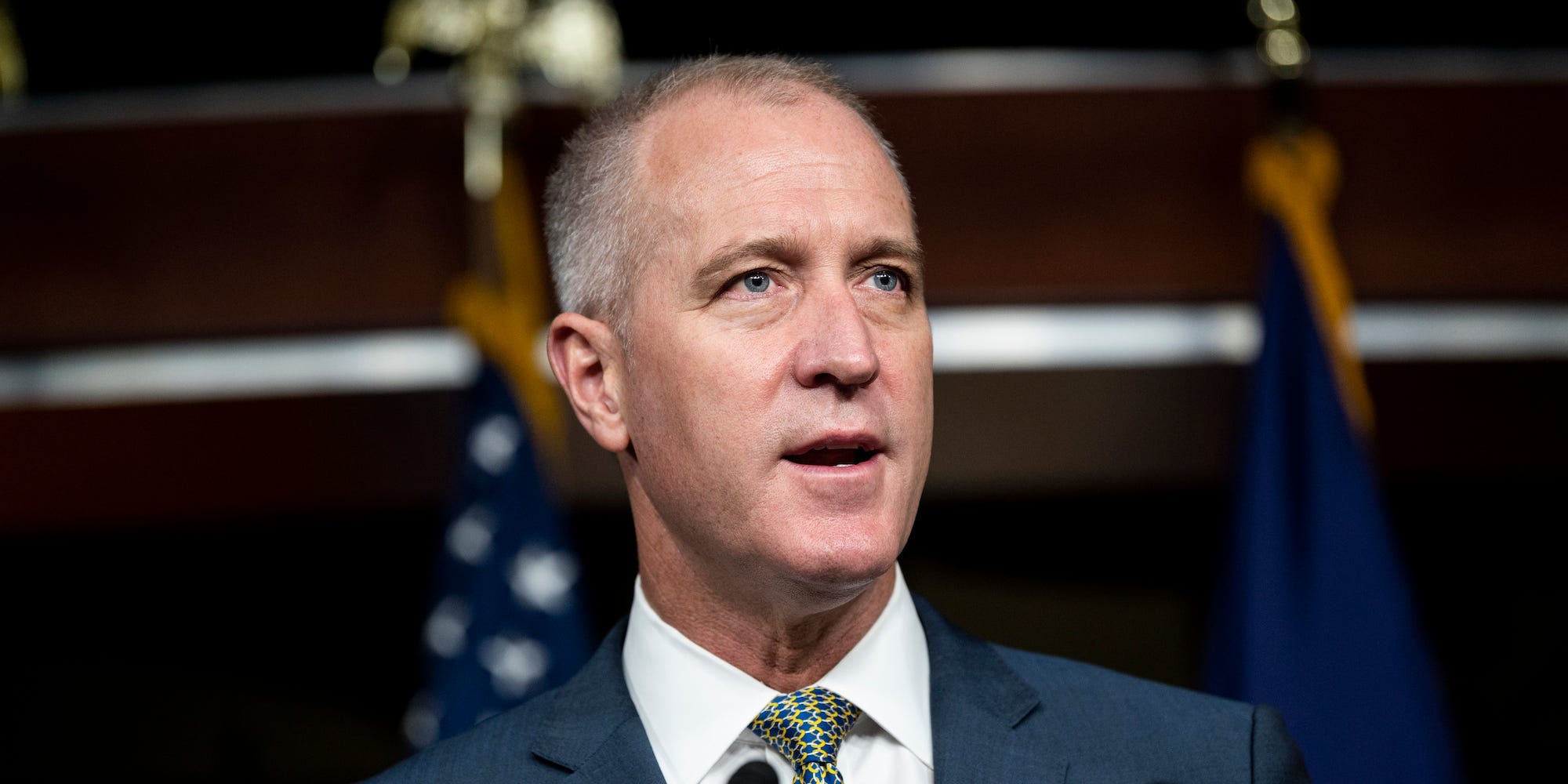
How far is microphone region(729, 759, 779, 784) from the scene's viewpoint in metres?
1.34

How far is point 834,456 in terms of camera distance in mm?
1378

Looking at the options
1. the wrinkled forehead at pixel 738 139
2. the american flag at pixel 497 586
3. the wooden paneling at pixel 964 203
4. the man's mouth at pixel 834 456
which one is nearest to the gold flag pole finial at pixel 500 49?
the wooden paneling at pixel 964 203

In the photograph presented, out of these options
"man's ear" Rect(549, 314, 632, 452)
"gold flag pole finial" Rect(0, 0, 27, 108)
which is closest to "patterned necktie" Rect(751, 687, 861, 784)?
"man's ear" Rect(549, 314, 632, 452)

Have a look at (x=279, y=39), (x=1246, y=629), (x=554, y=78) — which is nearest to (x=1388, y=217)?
(x=1246, y=629)

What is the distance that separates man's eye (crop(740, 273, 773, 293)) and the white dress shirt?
15.5 inches

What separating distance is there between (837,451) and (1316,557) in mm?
1665

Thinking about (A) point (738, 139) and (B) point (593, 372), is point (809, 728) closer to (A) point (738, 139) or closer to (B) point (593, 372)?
(B) point (593, 372)

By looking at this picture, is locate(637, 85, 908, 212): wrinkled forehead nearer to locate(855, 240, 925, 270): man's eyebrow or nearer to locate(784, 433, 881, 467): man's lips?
locate(855, 240, 925, 270): man's eyebrow

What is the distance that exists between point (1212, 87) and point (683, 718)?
237 cm

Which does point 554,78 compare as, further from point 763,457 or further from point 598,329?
point 763,457

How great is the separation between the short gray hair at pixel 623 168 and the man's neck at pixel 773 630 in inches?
12.5

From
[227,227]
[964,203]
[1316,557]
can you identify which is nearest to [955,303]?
[964,203]

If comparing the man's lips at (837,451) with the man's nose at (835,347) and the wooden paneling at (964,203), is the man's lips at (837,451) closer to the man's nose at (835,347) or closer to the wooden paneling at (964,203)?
the man's nose at (835,347)

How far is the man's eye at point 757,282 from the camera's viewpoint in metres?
1.38
